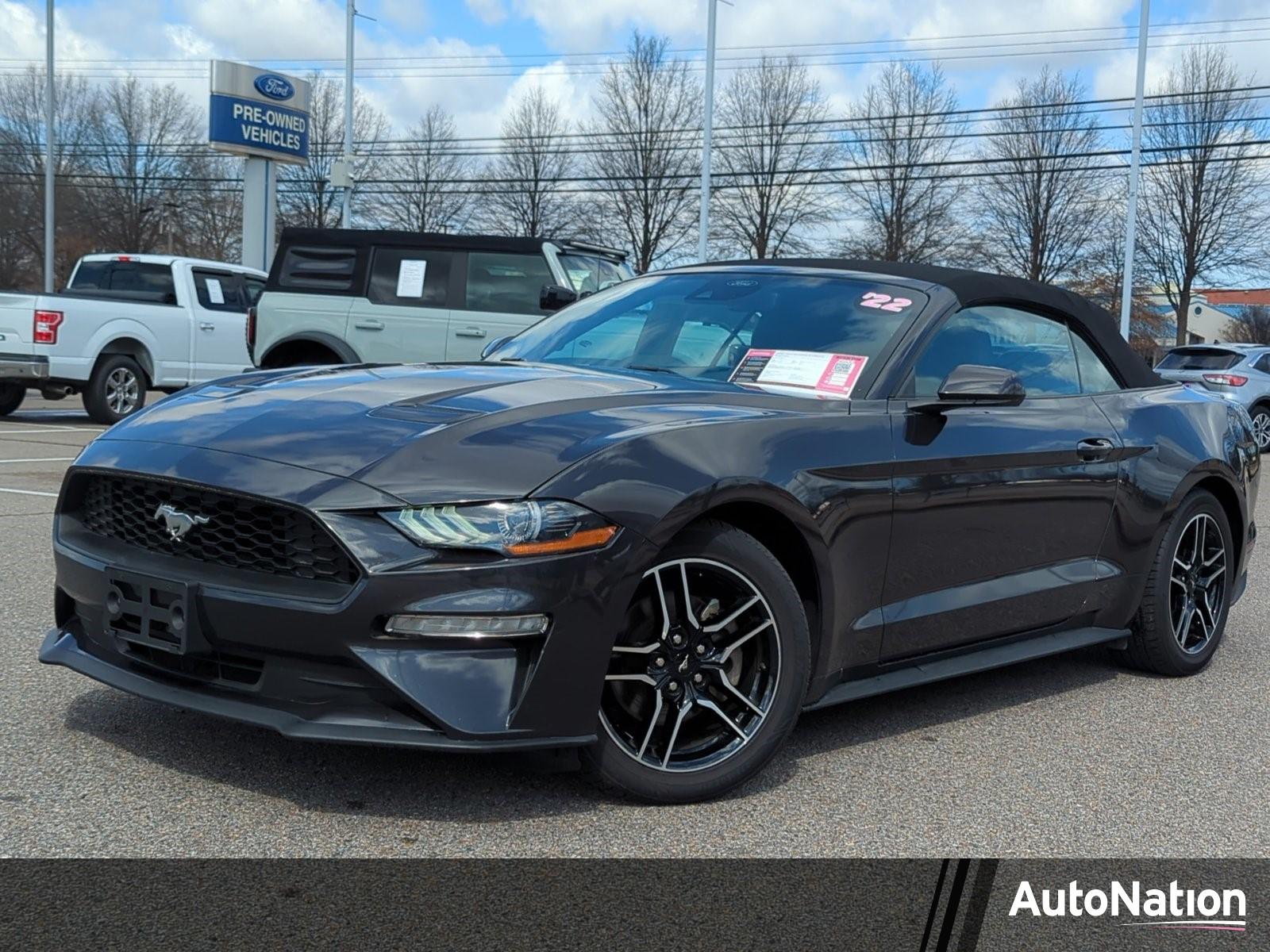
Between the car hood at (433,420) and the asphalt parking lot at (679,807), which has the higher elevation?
the car hood at (433,420)

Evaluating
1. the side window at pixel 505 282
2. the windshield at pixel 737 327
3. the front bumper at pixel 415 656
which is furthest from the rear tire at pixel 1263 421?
the front bumper at pixel 415 656

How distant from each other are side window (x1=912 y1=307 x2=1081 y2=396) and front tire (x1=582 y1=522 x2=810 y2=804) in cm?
107

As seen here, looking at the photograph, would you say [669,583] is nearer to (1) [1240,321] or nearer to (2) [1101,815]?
(2) [1101,815]

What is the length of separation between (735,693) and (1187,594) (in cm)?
259

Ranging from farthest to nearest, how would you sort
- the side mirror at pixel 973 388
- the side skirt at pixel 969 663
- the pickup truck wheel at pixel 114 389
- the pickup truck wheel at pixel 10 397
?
1. the pickup truck wheel at pixel 10 397
2. the pickup truck wheel at pixel 114 389
3. the side mirror at pixel 973 388
4. the side skirt at pixel 969 663

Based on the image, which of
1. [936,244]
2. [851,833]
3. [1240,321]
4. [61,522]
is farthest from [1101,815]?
[1240,321]

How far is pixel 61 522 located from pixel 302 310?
9.92 meters

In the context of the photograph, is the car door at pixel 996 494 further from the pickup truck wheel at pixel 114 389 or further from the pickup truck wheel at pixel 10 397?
the pickup truck wheel at pixel 10 397

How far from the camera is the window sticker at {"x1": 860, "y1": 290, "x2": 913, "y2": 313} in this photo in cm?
451

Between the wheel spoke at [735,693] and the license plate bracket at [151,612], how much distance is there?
1304 mm

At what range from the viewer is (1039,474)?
4.61 m

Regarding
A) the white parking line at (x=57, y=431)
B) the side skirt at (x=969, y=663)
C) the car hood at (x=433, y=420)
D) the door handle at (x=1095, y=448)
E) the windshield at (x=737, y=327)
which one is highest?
the windshield at (x=737, y=327)

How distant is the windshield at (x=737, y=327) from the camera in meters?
4.38

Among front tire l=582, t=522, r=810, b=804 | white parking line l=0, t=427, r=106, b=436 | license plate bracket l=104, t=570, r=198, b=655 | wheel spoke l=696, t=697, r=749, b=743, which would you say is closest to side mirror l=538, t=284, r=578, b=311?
front tire l=582, t=522, r=810, b=804
